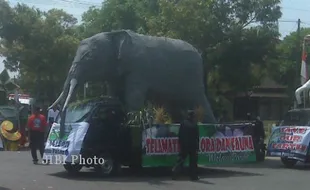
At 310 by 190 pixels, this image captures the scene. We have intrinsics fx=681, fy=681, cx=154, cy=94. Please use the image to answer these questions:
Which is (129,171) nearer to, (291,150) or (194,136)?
(194,136)

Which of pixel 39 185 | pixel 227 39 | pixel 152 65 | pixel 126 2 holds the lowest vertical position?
pixel 39 185

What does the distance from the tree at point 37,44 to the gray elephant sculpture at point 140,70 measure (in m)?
15.6

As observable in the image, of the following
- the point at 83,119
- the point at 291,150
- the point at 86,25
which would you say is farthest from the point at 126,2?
the point at 83,119

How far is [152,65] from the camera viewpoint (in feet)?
57.2

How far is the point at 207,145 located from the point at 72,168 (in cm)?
342

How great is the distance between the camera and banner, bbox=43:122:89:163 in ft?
50.3

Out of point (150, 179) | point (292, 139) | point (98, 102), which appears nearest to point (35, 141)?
point (98, 102)

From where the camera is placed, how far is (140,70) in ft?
56.2

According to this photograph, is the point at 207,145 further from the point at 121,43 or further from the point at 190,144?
the point at 121,43

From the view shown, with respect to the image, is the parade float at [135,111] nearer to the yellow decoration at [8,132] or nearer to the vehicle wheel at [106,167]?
the vehicle wheel at [106,167]

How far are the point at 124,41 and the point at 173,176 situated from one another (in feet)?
12.2

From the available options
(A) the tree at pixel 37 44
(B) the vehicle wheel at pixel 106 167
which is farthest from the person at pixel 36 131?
(A) the tree at pixel 37 44

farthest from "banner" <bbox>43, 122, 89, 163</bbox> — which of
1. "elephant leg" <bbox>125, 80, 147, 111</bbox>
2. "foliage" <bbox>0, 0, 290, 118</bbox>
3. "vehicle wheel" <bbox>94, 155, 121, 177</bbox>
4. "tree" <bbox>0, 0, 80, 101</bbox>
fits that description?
"tree" <bbox>0, 0, 80, 101</bbox>

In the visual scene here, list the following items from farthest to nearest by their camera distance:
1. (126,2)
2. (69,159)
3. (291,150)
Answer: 1. (126,2)
2. (291,150)
3. (69,159)
